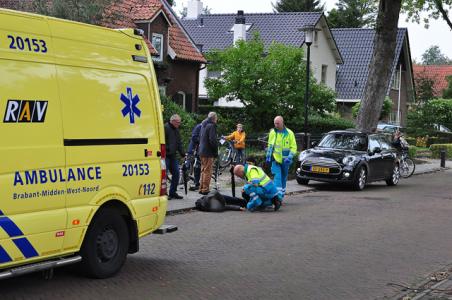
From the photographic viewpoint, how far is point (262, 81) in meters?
27.5

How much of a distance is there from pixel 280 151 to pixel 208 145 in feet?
5.77

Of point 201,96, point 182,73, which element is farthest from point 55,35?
point 201,96

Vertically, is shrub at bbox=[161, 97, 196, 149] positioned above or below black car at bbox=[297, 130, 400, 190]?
above

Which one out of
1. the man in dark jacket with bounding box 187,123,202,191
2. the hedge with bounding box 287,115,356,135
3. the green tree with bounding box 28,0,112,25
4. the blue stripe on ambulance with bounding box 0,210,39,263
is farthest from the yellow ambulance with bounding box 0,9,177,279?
the hedge with bounding box 287,115,356,135

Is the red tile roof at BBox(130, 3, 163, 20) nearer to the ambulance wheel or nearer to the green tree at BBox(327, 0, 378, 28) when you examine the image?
the ambulance wheel

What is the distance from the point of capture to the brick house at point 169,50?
94.6ft

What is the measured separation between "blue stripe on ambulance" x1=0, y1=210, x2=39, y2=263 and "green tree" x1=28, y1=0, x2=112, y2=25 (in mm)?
11192

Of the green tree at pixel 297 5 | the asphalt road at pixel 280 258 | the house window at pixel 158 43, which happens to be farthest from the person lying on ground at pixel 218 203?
the green tree at pixel 297 5

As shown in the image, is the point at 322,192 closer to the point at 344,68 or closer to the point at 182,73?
the point at 182,73

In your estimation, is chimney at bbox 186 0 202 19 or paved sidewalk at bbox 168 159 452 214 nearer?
paved sidewalk at bbox 168 159 452 214

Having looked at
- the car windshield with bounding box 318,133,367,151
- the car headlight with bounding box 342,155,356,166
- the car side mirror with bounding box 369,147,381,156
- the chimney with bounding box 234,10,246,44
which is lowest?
the car headlight with bounding box 342,155,356,166

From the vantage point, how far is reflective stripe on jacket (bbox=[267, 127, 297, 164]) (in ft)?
46.8

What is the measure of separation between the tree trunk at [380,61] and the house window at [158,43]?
31.8ft

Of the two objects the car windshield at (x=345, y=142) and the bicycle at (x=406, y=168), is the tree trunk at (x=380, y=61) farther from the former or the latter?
the car windshield at (x=345, y=142)
